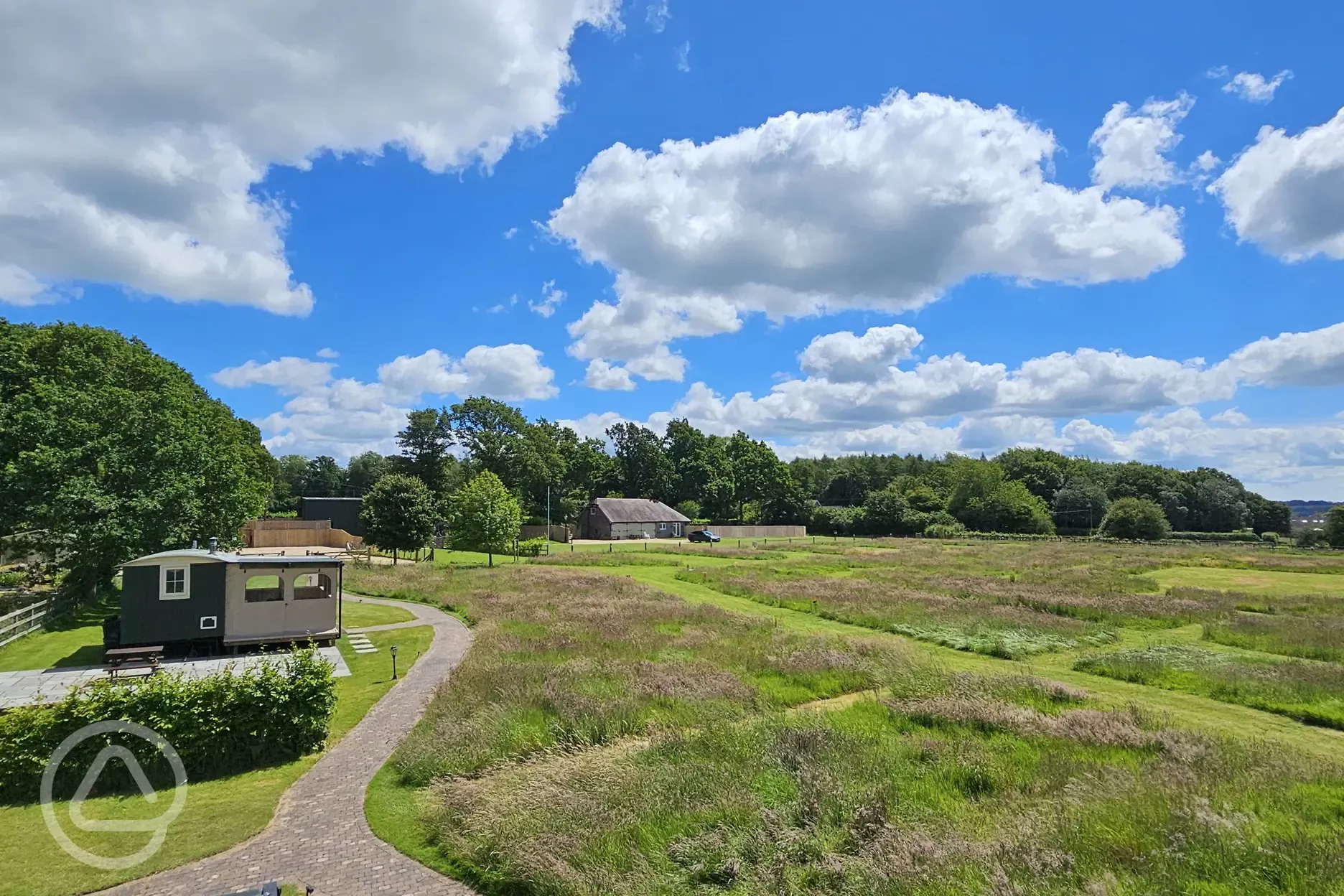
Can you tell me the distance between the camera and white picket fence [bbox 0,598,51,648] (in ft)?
71.9

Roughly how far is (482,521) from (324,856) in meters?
40.8

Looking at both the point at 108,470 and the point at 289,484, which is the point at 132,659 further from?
the point at 289,484

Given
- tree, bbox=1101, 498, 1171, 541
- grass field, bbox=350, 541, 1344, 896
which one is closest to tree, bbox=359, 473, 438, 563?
grass field, bbox=350, 541, 1344, 896

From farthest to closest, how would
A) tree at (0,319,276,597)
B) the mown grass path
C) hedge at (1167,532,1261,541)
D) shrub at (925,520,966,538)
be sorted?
shrub at (925,520,966,538) → hedge at (1167,532,1261,541) → tree at (0,319,276,597) → the mown grass path

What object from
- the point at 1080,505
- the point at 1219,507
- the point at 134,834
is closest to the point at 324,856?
the point at 134,834

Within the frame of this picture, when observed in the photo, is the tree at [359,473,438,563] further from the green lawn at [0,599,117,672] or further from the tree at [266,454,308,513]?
the tree at [266,454,308,513]

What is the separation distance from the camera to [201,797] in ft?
37.8

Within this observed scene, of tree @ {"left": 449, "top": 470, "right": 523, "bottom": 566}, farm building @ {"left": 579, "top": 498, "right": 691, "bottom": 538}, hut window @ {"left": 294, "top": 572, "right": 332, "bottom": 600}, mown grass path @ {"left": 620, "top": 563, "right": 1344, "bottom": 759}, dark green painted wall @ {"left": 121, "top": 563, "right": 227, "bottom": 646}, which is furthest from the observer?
farm building @ {"left": 579, "top": 498, "right": 691, "bottom": 538}

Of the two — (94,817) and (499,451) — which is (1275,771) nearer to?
(94,817)

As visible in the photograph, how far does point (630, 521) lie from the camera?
9031 centimetres

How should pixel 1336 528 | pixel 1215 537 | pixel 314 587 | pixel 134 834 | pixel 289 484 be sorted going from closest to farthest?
pixel 134 834 < pixel 314 587 < pixel 1336 528 < pixel 1215 537 < pixel 289 484

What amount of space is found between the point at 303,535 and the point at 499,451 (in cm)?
2453

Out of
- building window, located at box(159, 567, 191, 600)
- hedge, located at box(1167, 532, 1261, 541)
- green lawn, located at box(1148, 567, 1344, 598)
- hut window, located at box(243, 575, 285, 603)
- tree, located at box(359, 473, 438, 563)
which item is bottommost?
hedge, located at box(1167, 532, 1261, 541)

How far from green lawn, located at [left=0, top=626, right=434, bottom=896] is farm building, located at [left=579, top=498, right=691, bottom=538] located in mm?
76239
